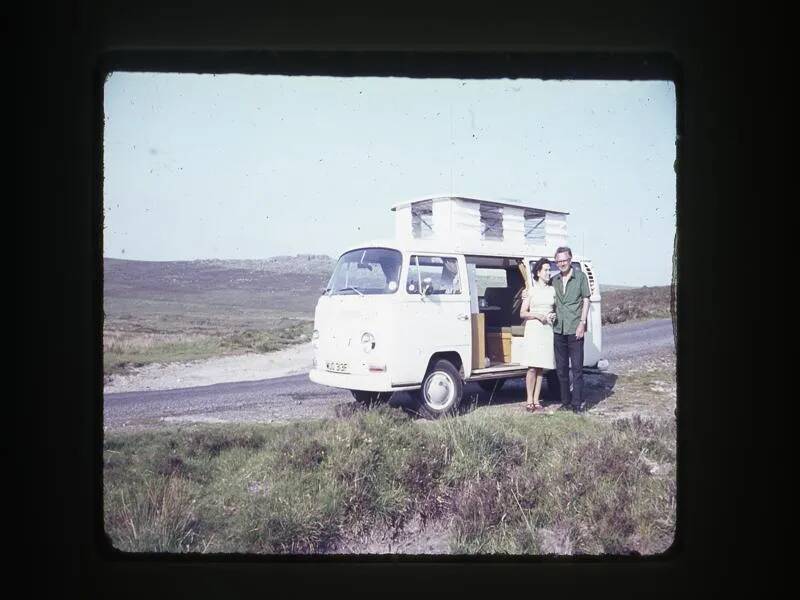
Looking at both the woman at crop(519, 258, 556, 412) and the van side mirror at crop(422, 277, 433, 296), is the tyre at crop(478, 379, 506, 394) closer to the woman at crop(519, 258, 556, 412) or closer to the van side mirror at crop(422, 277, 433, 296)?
the woman at crop(519, 258, 556, 412)

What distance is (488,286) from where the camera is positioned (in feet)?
14.5

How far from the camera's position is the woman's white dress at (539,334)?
3975mm

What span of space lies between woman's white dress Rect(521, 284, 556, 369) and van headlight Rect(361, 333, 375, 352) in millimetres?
1028

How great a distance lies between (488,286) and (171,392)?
7.57 ft

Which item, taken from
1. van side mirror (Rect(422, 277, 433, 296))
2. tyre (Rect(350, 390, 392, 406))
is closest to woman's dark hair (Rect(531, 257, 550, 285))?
van side mirror (Rect(422, 277, 433, 296))

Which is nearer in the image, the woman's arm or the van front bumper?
the van front bumper

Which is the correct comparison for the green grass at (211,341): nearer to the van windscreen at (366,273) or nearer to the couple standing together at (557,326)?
the van windscreen at (366,273)

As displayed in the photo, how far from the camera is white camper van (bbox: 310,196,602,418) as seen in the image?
3.54 meters

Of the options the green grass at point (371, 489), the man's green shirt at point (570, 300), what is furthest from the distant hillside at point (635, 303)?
the green grass at point (371, 489)

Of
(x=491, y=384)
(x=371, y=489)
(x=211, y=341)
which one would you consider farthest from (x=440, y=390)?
(x=211, y=341)

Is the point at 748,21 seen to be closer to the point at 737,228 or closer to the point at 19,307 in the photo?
the point at 737,228

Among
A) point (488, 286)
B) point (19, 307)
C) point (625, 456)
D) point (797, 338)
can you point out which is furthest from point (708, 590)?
point (19, 307)

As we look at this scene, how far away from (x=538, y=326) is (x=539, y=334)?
0.19ft

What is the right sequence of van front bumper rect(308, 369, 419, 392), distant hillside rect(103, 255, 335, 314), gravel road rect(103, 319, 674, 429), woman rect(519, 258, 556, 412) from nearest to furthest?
distant hillside rect(103, 255, 335, 314) → gravel road rect(103, 319, 674, 429) → van front bumper rect(308, 369, 419, 392) → woman rect(519, 258, 556, 412)
